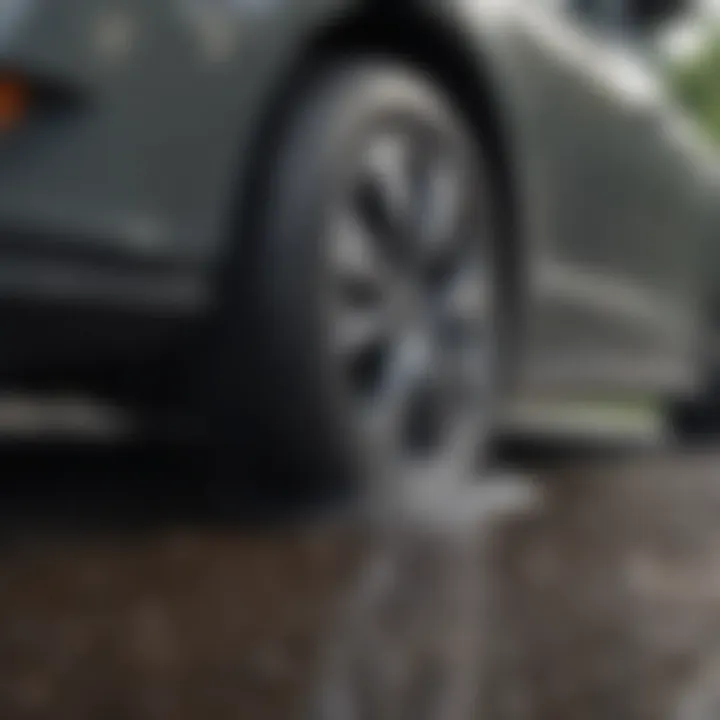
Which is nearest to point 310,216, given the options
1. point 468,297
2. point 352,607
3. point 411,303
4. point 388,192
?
point 388,192

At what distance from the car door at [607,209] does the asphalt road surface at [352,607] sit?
515mm

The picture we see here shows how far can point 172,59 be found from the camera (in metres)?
2.57

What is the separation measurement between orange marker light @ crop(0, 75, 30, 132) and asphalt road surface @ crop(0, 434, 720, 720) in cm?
56

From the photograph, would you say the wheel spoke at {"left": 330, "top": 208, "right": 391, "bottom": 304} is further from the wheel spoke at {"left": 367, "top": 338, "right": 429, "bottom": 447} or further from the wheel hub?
the wheel spoke at {"left": 367, "top": 338, "right": 429, "bottom": 447}

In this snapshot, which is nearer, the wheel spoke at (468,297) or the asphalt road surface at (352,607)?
the asphalt road surface at (352,607)

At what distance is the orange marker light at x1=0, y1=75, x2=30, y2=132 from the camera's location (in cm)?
238

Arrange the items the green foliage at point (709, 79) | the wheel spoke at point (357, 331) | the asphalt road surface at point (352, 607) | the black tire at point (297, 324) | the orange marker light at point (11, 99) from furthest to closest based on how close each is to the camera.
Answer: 1. the green foliage at point (709, 79)
2. the wheel spoke at point (357, 331)
3. the black tire at point (297, 324)
4. the orange marker light at point (11, 99)
5. the asphalt road surface at point (352, 607)

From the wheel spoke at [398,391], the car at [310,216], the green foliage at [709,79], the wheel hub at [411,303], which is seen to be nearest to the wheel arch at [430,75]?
the car at [310,216]

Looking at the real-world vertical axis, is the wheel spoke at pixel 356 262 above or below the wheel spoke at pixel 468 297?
above

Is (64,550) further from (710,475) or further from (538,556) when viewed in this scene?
(710,475)

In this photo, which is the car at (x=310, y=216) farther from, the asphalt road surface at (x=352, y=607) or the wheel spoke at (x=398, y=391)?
the asphalt road surface at (x=352, y=607)

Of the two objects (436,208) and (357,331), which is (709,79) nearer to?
(436,208)

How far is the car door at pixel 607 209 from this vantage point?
3.67 meters

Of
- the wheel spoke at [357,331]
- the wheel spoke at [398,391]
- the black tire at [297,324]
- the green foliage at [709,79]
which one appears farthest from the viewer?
the green foliage at [709,79]
